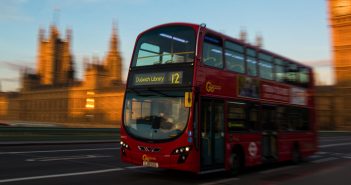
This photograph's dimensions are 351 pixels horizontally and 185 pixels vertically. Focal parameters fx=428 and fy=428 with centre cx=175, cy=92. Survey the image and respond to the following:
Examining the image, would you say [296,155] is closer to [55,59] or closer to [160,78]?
[160,78]

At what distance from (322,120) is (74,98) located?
181 feet

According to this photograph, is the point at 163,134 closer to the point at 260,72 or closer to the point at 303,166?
the point at 260,72

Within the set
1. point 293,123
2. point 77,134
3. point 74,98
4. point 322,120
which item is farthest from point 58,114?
point 293,123

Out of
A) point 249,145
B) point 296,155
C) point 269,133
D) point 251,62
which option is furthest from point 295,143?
point 251,62

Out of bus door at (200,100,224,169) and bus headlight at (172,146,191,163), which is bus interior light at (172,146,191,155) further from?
bus door at (200,100,224,169)

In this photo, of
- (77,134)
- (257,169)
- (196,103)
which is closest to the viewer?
(196,103)

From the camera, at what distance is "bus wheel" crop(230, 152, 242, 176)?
11.9 meters

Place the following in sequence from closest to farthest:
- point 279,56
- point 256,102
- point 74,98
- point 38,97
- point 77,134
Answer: point 256,102 < point 279,56 < point 77,134 < point 74,98 < point 38,97

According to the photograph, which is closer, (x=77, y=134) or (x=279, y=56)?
(x=279, y=56)

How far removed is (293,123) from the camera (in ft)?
52.0

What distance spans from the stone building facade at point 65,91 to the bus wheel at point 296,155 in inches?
2320

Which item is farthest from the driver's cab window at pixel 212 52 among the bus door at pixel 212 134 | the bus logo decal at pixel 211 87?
the bus door at pixel 212 134

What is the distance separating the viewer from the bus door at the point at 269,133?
1377 centimetres

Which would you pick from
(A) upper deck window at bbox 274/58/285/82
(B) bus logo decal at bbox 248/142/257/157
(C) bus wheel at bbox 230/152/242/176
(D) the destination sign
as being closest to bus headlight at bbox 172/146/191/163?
(D) the destination sign
